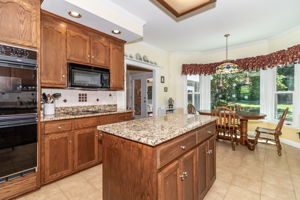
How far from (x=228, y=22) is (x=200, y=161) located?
2970 mm

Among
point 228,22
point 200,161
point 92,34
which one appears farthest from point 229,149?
point 92,34

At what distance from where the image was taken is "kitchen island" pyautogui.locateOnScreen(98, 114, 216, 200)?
3.14 ft

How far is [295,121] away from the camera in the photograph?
332 cm

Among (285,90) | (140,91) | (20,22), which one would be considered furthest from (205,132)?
(140,91)

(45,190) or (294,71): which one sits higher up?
(294,71)

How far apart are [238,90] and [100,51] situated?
412 centimetres

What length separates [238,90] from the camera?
4.50 metres

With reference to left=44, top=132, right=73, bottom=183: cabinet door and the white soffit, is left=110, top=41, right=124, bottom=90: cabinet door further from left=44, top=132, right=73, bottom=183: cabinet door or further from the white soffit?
left=44, top=132, right=73, bottom=183: cabinet door

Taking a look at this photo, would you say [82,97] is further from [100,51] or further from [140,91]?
[140,91]

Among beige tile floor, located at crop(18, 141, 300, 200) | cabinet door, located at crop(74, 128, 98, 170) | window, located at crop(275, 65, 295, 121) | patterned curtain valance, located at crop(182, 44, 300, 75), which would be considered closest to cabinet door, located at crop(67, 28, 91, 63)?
cabinet door, located at crop(74, 128, 98, 170)

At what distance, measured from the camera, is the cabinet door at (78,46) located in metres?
2.32

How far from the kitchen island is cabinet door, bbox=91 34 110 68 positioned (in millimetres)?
1853

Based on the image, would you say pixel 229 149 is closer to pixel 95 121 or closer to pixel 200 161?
pixel 200 161

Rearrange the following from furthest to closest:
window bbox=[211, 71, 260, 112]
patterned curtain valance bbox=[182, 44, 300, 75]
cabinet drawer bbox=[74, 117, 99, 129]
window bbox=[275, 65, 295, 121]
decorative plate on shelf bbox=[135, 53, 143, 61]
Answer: window bbox=[211, 71, 260, 112] < decorative plate on shelf bbox=[135, 53, 143, 61] < window bbox=[275, 65, 295, 121] < patterned curtain valance bbox=[182, 44, 300, 75] < cabinet drawer bbox=[74, 117, 99, 129]
